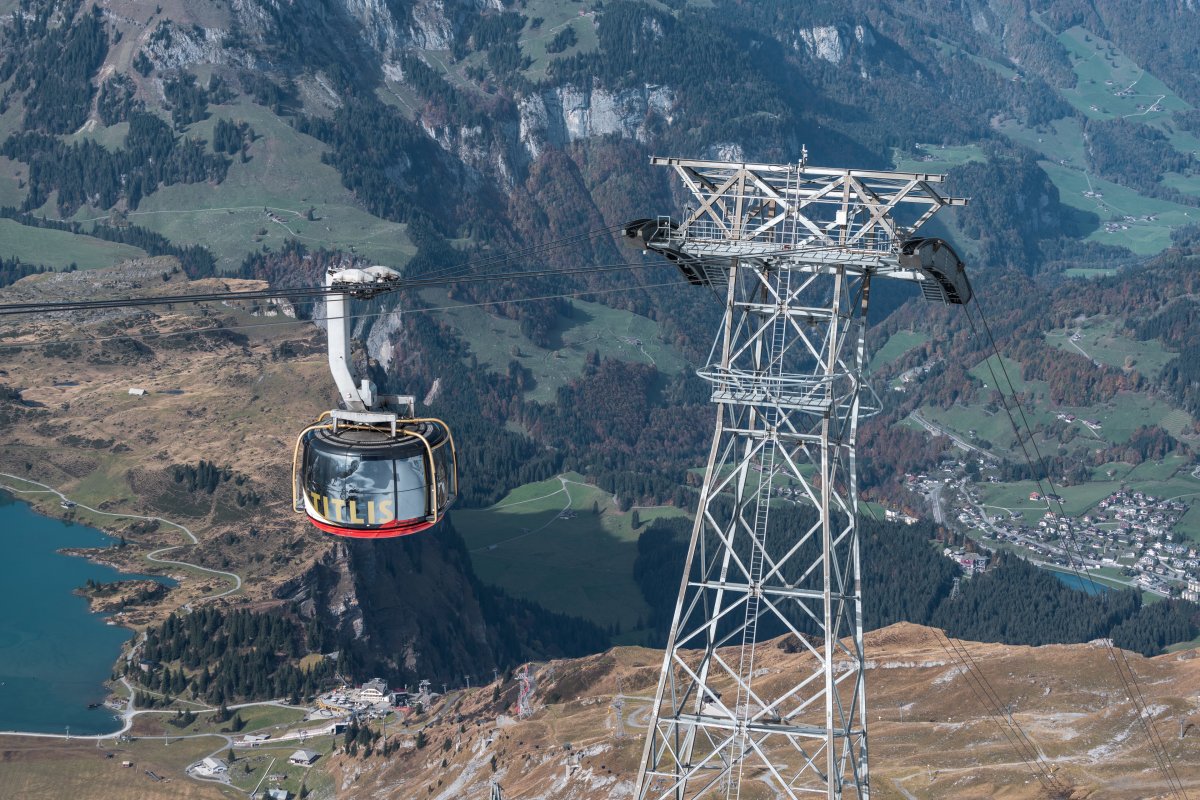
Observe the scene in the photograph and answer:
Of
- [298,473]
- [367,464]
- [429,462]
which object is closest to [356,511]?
[367,464]

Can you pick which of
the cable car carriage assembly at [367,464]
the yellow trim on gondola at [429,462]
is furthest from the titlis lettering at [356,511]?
the yellow trim on gondola at [429,462]

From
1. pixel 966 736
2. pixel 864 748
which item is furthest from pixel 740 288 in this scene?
pixel 966 736

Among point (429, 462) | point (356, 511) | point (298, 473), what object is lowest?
point (356, 511)

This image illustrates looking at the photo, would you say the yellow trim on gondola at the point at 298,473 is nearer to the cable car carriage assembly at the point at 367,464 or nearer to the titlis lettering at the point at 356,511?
the cable car carriage assembly at the point at 367,464

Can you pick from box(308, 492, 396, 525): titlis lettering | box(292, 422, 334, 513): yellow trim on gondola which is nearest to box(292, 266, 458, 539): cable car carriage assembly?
box(308, 492, 396, 525): titlis lettering

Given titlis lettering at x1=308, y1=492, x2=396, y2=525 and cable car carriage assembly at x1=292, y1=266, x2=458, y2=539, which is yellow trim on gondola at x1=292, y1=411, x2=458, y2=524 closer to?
cable car carriage assembly at x1=292, y1=266, x2=458, y2=539

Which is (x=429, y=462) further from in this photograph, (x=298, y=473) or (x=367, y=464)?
(x=298, y=473)

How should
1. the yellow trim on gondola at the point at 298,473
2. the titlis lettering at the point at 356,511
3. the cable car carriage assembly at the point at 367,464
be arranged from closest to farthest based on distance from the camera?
the cable car carriage assembly at the point at 367,464
the titlis lettering at the point at 356,511
the yellow trim on gondola at the point at 298,473

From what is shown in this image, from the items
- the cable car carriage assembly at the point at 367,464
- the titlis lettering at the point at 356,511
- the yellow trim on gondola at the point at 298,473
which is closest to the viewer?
the cable car carriage assembly at the point at 367,464
